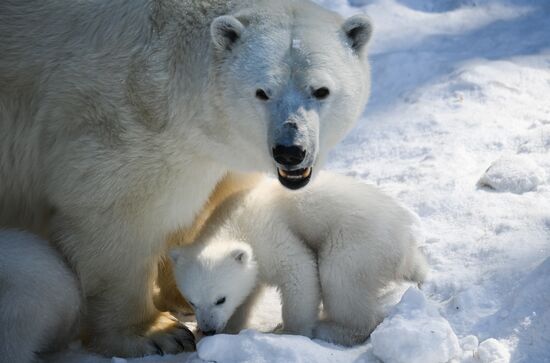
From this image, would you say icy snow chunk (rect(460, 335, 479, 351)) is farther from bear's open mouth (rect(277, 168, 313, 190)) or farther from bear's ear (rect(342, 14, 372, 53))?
bear's ear (rect(342, 14, 372, 53))

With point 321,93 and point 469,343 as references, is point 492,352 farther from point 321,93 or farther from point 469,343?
point 321,93

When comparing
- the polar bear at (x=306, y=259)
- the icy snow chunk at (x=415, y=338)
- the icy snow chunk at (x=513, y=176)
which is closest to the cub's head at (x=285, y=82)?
the polar bear at (x=306, y=259)

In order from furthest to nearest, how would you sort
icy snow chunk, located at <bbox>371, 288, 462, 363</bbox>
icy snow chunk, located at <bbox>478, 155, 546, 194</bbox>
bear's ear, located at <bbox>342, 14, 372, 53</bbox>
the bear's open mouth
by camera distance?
icy snow chunk, located at <bbox>478, 155, 546, 194</bbox> < bear's ear, located at <bbox>342, 14, 372, 53</bbox> < the bear's open mouth < icy snow chunk, located at <bbox>371, 288, 462, 363</bbox>

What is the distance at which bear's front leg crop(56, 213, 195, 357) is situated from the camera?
4.99 metres

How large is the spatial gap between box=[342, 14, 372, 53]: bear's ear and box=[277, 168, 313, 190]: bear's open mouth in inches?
30.2

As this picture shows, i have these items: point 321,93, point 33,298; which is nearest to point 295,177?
point 321,93

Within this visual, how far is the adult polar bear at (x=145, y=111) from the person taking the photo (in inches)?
181

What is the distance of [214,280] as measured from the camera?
498 centimetres

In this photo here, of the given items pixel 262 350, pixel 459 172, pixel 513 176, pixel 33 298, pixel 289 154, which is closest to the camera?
pixel 289 154

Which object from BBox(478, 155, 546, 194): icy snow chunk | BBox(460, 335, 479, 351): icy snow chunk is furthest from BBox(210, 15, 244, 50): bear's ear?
BBox(478, 155, 546, 194): icy snow chunk

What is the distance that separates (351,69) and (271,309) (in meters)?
1.72

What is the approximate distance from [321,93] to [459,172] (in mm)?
2104

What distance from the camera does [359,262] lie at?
502 centimetres

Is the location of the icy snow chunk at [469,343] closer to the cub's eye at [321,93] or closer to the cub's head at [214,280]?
the cub's head at [214,280]
